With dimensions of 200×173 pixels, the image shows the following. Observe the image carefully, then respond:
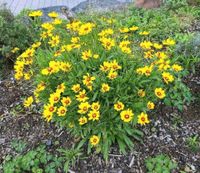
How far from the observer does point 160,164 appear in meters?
3.13

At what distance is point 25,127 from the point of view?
12.0 ft

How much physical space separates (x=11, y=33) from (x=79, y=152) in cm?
184

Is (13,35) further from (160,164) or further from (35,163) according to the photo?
(160,164)

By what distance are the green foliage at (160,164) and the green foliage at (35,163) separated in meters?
0.74

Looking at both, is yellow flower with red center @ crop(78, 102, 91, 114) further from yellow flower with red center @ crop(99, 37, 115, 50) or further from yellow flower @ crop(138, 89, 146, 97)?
yellow flower with red center @ crop(99, 37, 115, 50)

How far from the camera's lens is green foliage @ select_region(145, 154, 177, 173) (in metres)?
3.10

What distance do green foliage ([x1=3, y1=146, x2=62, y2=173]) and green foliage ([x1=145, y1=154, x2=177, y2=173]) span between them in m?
0.74

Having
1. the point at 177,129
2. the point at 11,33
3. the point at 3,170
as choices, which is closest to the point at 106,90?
the point at 177,129

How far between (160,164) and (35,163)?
3.38 ft

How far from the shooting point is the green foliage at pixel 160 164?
310cm

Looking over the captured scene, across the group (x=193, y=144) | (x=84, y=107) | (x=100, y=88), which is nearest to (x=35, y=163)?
(x=84, y=107)

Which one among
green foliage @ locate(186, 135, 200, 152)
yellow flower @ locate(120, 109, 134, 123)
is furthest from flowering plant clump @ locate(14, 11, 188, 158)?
green foliage @ locate(186, 135, 200, 152)

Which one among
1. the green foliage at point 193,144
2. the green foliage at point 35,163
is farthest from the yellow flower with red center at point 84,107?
the green foliage at point 193,144

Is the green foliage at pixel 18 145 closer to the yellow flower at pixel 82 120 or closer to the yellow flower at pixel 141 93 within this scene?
the yellow flower at pixel 82 120
